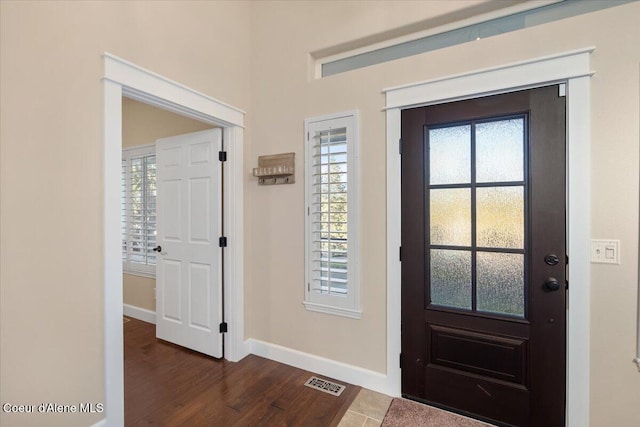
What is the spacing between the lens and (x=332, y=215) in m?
2.43

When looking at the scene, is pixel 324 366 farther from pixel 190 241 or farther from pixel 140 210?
pixel 140 210

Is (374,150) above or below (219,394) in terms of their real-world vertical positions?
above

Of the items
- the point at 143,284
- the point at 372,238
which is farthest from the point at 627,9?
the point at 143,284

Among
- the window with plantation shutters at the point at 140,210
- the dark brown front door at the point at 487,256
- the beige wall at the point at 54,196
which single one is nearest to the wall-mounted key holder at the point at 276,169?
the dark brown front door at the point at 487,256

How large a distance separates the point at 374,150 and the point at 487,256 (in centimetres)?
107

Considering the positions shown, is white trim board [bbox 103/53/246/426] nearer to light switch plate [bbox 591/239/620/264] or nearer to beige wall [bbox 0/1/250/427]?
beige wall [bbox 0/1/250/427]

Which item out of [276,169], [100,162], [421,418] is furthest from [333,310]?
[100,162]

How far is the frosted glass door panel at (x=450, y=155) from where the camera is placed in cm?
200

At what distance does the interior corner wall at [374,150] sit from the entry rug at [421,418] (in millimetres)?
319

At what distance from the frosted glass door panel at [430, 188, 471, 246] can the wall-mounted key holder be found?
118 centimetres

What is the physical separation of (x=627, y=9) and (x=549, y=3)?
0.40 metres

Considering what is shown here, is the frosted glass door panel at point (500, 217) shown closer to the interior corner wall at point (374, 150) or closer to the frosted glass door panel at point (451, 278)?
the frosted glass door panel at point (451, 278)

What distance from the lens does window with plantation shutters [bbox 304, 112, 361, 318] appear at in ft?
7.63

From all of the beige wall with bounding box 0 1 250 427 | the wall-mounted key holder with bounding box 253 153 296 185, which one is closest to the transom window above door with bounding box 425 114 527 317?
the wall-mounted key holder with bounding box 253 153 296 185
